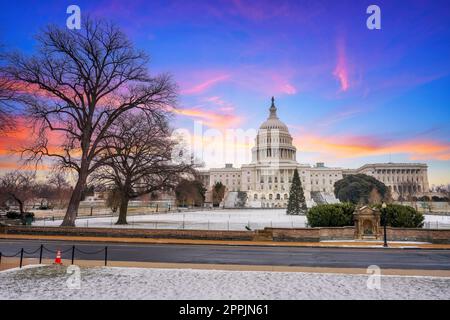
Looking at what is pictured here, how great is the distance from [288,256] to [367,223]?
39.6 feet

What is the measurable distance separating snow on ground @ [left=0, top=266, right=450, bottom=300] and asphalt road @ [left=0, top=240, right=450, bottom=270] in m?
3.49

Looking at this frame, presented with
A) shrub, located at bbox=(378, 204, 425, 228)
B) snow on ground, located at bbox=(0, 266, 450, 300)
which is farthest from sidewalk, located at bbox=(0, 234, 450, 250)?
snow on ground, located at bbox=(0, 266, 450, 300)

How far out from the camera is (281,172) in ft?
549

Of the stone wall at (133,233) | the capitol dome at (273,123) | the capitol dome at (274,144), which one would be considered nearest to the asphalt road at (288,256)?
the stone wall at (133,233)

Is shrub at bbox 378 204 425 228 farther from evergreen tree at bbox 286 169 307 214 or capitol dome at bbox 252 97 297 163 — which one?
capitol dome at bbox 252 97 297 163

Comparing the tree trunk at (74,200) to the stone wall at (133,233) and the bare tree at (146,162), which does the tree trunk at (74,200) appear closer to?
the stone wall at (133,233)

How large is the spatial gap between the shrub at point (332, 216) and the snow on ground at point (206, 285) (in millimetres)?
16643

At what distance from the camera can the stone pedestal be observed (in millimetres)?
28359

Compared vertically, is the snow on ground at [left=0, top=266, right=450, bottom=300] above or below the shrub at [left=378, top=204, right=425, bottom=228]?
below

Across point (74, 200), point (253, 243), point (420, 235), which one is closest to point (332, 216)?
point (420, 235)

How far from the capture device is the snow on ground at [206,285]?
10.6m

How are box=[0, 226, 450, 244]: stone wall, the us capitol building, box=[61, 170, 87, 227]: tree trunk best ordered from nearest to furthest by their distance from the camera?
box=[0, 226, 450, 244]: stone wall, box=[61, 170, 87, 227]: tree trunk, the us capitol building

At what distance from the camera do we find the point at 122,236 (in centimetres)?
Result: 2941

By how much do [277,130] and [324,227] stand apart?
149m
